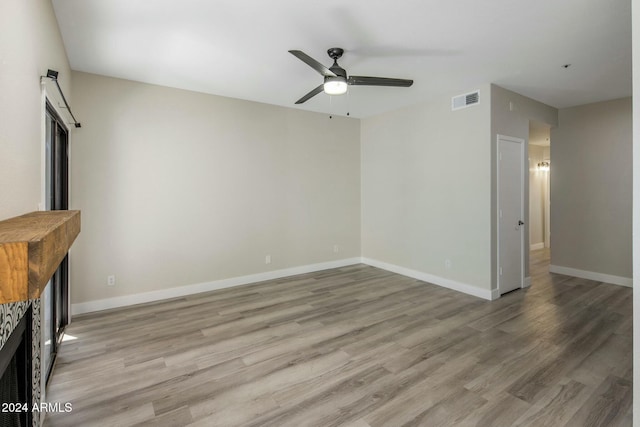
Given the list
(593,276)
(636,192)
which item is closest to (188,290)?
(636,192)

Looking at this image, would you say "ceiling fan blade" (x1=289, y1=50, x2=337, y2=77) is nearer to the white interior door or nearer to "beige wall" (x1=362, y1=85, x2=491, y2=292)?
"beige wall" (x1=362, y1=85, x2=491, y2=292)

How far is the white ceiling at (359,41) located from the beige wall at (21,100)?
741 mm

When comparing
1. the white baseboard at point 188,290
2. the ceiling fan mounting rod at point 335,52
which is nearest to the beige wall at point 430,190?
the white baseboard at point 188,290

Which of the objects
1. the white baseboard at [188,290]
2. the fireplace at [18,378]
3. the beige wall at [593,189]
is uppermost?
the beige wall at [593,189]

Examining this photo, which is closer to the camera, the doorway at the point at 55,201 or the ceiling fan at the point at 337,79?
the doorway at the point at 55,201

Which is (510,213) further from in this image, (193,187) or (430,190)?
(193,187)

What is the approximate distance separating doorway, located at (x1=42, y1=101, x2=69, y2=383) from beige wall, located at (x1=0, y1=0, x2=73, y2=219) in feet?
1.91

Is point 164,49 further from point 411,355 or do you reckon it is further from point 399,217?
point 399,217

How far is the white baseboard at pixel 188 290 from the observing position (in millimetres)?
3675

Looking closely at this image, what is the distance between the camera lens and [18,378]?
137 cm

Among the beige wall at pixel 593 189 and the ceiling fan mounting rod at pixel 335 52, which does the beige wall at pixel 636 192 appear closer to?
the ceiling fan mounting rod at pixel 335 52

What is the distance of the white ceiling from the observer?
238 centimetres

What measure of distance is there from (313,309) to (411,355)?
1372 millimetres

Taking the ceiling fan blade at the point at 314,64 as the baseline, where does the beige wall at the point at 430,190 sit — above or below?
below
